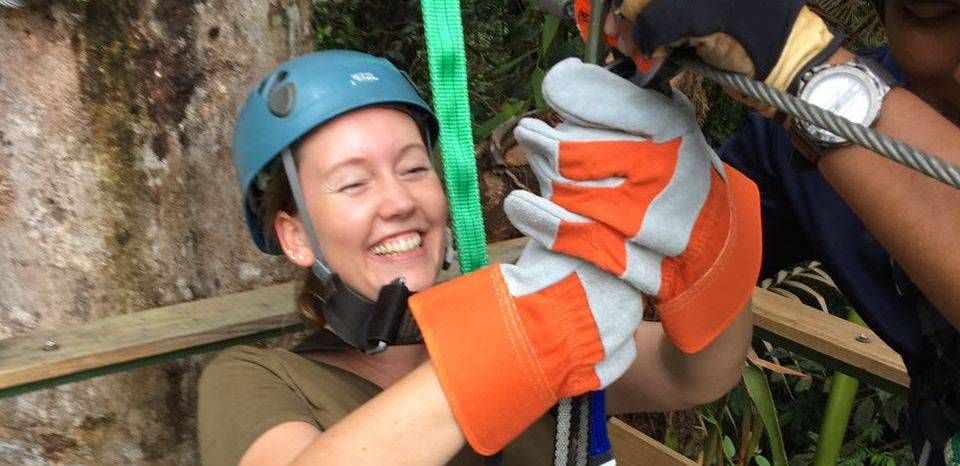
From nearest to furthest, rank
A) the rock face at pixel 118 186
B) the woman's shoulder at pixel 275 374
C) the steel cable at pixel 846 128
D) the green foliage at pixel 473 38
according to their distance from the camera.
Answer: the steel cable at pixel 846 128 → the woman's shoulder at pixel 275 374 → the rock face at pixel 118 186 → the green foliage at pixel 473 38

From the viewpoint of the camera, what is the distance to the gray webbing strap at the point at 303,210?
1.52 meters

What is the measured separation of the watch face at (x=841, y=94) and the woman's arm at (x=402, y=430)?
1.72ft

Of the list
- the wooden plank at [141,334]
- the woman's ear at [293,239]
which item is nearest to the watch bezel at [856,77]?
the woman's ear at [293,239]

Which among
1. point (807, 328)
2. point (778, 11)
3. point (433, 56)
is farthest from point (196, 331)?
point (807, 328)

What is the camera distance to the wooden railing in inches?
58.0

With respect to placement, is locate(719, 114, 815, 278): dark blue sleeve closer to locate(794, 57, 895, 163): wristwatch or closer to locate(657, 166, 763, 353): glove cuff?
locate(657, 166, 763, 353): glove cuff

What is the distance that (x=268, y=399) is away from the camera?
1349mm

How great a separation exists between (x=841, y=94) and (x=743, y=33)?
0.46 feet

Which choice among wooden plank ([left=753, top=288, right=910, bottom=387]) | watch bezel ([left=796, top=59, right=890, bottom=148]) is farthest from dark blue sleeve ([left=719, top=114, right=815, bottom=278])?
watch bezel ([left=796, top=59, right=890, bottom=148])

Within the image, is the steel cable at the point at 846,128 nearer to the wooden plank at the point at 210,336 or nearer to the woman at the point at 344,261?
the woman at the point at 344,261

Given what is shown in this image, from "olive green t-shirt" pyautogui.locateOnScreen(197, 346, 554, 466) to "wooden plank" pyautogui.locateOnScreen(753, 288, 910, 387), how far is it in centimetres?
71

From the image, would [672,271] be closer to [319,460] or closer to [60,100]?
[319,460]

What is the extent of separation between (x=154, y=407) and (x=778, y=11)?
142cm

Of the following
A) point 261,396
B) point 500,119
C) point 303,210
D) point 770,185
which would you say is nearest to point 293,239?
point 303,210
